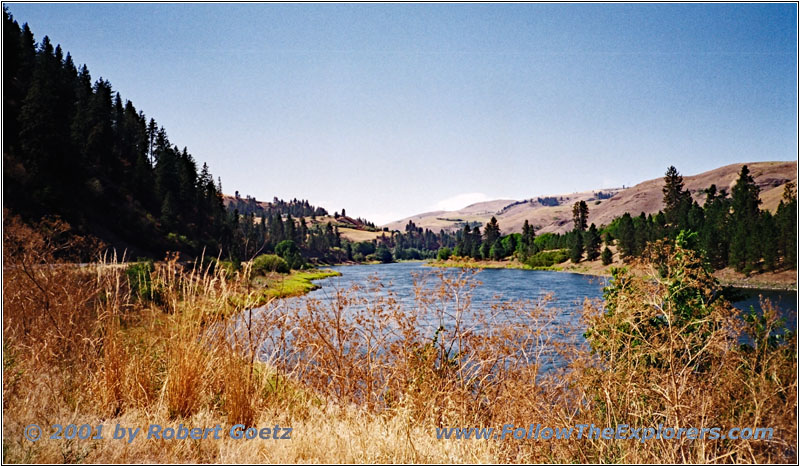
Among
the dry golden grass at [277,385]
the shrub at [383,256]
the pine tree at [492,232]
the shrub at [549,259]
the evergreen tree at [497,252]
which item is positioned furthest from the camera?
the shrub at [383,256]

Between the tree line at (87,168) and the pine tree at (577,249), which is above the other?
the tree line at (87,168)

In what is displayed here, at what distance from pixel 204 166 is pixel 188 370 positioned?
97414 millimetres

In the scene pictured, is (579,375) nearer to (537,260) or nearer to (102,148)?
(102,148)

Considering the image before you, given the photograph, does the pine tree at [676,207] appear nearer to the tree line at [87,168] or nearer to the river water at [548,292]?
the river water at [548,292]

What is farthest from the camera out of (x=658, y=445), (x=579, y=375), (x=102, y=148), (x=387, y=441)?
(x=102, y=148)

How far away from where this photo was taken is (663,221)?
4525 centimetres

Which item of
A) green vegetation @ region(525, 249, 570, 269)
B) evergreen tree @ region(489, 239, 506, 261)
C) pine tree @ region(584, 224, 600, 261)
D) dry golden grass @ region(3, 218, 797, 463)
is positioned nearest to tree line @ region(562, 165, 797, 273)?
pine tree @ region(584, 224, 600, 261)

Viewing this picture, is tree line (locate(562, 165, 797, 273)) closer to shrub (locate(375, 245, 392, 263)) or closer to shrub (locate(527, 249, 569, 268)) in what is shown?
shrub (locate(527, 249, 569, 268))

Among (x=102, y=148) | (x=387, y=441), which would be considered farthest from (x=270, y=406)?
(x=102, y=148)

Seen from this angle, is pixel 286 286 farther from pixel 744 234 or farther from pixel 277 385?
pixel 744 234

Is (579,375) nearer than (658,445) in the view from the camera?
No

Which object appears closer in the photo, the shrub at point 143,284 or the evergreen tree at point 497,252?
the shrub at point 143,284

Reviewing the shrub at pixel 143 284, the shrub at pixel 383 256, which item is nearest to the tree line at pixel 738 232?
the shrub at pixel 143 284

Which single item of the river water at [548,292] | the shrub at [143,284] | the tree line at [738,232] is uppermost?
the tree line at [738,232]
